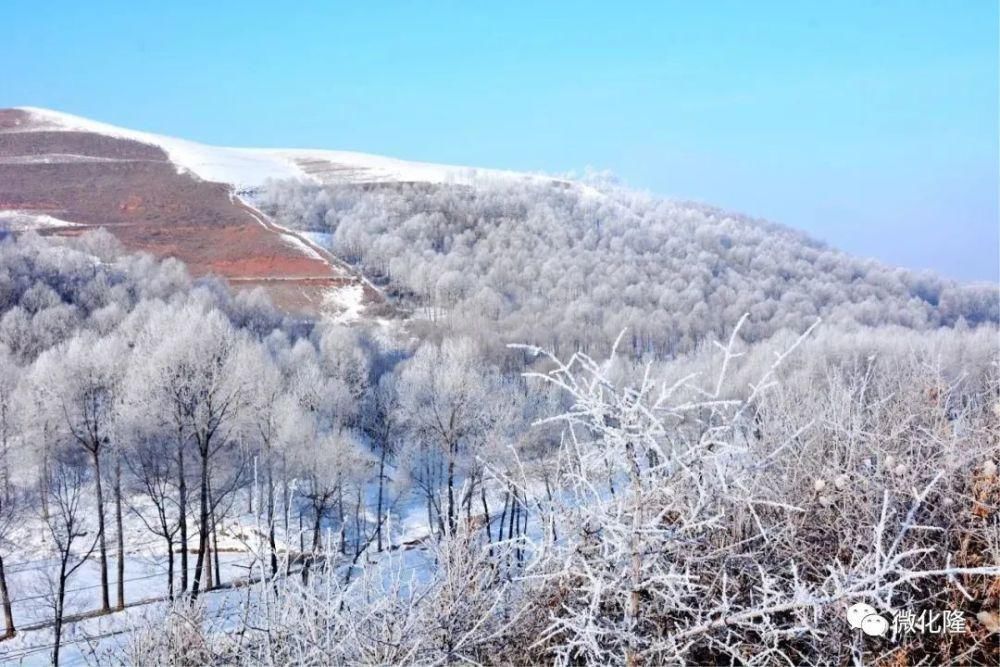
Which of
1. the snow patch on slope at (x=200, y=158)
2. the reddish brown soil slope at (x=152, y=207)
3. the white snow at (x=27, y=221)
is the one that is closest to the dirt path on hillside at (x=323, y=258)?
the reddish brown soil slope at (x=152, y=207)

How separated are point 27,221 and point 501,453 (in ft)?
192

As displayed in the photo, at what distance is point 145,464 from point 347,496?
793cm

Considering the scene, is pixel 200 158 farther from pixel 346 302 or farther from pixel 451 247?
pixel 346 302

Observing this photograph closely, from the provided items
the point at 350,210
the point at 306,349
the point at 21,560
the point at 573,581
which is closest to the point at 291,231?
the point at 350,210

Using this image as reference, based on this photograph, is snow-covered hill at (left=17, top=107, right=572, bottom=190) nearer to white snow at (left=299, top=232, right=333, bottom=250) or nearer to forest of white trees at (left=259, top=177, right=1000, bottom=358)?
forest of white trees at (left=259, top=177, right=1000, bottom=358)

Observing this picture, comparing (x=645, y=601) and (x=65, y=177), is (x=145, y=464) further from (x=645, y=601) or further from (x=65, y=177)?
(x=65, y=177)

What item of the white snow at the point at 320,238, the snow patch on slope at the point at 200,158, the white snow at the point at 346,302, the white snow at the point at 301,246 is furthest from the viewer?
the snow patch on slope at the point at 200,158

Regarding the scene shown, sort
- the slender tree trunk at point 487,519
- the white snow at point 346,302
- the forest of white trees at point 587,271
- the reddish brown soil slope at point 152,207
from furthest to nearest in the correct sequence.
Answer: the reddish brown soil slope at point 152,207 < the forest of white trees at point 587,271 < the white snow at point 346,302 < the slender tree trunk at point 487,519

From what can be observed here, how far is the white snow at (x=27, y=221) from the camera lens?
6252 cm

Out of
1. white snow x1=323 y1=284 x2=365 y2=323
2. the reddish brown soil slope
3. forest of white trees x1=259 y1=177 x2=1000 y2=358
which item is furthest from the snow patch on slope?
white snow x1=323 y1=284 x2=365 y2=323

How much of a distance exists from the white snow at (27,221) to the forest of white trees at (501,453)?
438 inches

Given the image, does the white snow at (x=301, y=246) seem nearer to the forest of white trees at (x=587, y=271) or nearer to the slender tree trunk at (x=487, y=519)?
the forest of white trees at (x=587, y=271)

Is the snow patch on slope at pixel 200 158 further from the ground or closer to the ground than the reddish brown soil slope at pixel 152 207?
further from the ground

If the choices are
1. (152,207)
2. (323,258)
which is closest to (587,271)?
(323,258)
